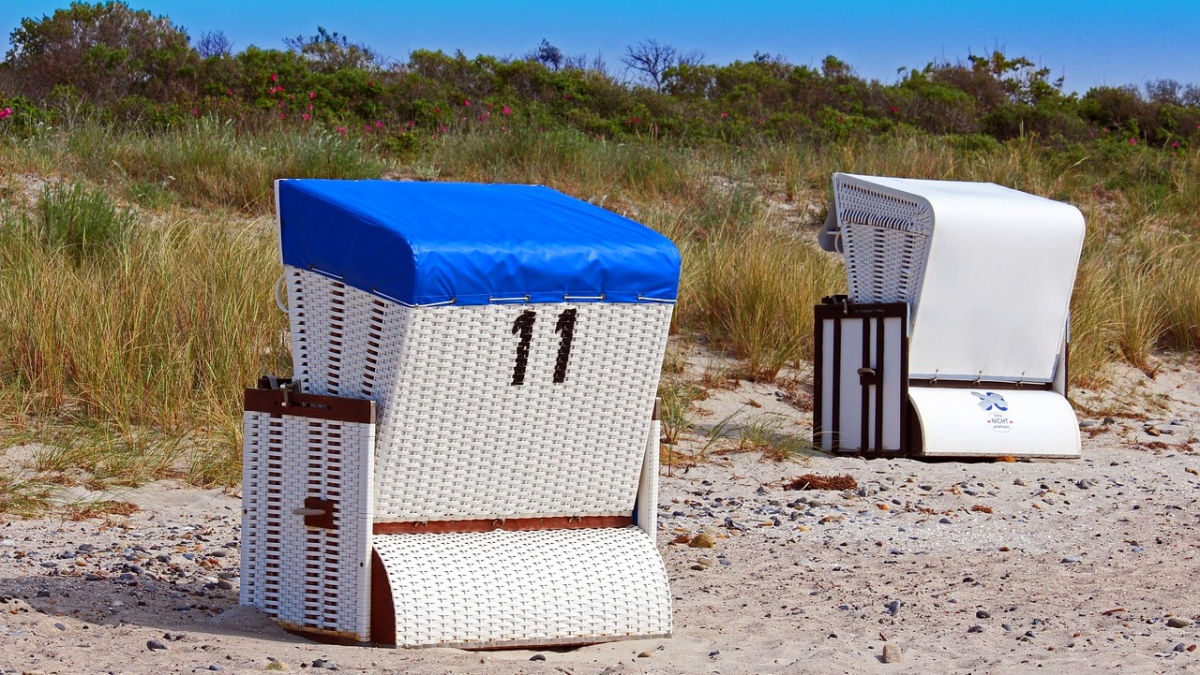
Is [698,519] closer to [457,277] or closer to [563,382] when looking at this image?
[563,382]

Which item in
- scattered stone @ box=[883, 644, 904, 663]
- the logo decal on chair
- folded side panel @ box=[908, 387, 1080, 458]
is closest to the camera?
scattered stone @ box=[883, 644, 904, 663]

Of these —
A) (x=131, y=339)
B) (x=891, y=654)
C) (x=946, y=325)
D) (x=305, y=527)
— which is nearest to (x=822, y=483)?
(x=946, y=325)

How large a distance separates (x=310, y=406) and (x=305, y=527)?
1.01 ft

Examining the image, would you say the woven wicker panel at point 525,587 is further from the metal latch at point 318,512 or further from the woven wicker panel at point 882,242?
the woven wicker panel at point 882,242

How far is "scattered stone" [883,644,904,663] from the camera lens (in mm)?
3525

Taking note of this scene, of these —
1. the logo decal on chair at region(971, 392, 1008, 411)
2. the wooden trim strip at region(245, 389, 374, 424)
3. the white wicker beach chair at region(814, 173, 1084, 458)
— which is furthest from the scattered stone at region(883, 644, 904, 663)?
the logo decal on chair at region(971, 392, 1008, 411)

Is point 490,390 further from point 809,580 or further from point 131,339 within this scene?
point 131,339

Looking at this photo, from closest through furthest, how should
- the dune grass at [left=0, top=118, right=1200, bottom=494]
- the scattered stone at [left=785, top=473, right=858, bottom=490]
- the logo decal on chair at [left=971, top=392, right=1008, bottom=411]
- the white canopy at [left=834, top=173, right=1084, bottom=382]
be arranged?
the scattered stone at [left=785, top=473, right=858, bottom=490], the dune grass at [left=0, top=118, right=1200, bottom=494], the white canopy at [left=834, top=173, right=1084, bottom=382], the logo decal on chair at [left=971, top=392, right=1008, bottom=411]

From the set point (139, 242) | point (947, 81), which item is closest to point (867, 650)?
point (139, 242)

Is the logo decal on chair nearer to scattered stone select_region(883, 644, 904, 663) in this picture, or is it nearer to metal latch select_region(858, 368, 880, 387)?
metal latch select_region(858, 368, 880, 387)

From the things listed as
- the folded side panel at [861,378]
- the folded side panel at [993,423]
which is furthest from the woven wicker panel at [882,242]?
the folded side panel at [993,423]

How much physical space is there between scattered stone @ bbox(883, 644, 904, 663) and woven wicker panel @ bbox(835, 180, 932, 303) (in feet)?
9.15

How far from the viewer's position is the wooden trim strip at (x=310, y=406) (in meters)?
3.30

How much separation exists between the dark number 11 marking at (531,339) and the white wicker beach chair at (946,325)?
3033mm
